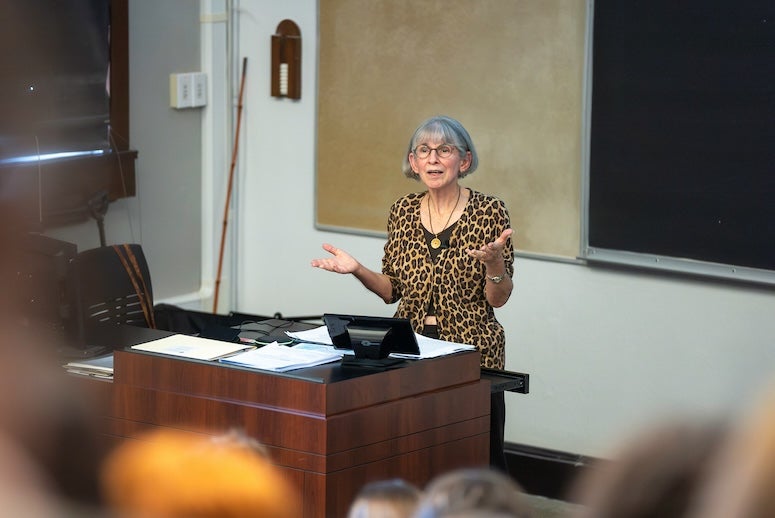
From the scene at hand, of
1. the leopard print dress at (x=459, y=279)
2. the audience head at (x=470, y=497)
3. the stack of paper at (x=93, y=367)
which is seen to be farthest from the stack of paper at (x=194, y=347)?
the audience head at (x=470, y=497)

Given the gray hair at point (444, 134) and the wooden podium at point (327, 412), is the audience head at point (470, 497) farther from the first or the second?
the gray hair at point (444, 134)

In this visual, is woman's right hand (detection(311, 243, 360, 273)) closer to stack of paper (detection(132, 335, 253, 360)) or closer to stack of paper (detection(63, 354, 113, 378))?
stack of paper (detection(132, 335, 253, 360))

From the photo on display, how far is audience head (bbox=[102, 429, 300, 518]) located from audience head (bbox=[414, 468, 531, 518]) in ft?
0.51

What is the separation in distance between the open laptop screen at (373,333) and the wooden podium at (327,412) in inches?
2.7

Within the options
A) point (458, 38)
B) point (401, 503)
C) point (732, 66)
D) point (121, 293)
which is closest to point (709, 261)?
point (732, 66)

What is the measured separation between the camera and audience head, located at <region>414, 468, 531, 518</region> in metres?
1.16

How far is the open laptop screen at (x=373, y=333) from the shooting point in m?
3.13

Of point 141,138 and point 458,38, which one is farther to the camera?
point 141,138

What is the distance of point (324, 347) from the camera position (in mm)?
3283

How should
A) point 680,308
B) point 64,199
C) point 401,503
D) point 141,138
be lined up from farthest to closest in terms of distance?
1. point 141,138
2. point 64,199
3. point 680,308
4. point 401,503

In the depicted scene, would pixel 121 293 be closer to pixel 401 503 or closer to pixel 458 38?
pixel 458 38

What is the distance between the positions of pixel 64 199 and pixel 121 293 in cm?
88

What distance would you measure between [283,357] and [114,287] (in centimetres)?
145

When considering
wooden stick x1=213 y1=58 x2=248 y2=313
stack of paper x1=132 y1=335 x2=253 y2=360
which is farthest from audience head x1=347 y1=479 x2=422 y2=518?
wooden stick x1=213 y1=58 x2=248 y2=313
